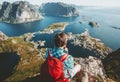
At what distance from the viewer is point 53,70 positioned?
15203mm

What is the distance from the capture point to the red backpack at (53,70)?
15.2 m

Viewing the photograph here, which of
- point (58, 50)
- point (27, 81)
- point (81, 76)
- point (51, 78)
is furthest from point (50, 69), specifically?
point (27, 81)

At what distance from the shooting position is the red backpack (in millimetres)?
15250

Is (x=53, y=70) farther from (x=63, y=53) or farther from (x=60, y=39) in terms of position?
(x=60, y=39)

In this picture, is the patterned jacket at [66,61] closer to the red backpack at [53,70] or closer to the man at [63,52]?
the man at [63,52]

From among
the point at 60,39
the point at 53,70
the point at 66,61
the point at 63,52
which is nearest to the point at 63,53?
the point at 63,52

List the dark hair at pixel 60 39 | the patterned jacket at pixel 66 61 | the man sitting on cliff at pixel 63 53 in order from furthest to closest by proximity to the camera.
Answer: the patterned jacket at pixel 66 61
the man sitting on cliff at pixel 63 53
the dark hair at pixel 60 39

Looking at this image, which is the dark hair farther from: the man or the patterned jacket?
the patterned jacket

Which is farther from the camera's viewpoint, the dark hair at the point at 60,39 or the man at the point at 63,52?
the man at the point at 63,52

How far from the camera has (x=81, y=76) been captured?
30.1 metres

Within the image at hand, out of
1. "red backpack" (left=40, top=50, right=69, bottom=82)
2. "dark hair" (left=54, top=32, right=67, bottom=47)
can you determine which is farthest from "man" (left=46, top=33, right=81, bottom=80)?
"red backpack" (left=40, top=50, right=69, bottom=82)

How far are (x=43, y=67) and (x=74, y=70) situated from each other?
8.15ft

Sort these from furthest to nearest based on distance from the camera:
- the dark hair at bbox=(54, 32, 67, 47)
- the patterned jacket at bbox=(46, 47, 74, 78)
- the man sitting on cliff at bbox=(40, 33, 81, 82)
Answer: the patterned jacket at bbox=(46, 47, 74, 78) < the man sitting on cliff at bbox=(40, 33, 81, 82) < the dark hair at bbox=(54, 32, 67, 47)

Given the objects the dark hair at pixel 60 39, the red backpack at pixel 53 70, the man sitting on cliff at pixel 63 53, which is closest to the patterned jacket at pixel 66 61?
the man sitting on cliff at pixel 63 53
